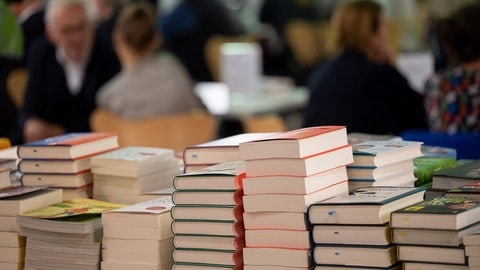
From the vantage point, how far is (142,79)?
290 inches

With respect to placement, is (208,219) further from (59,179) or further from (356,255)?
(59,179)

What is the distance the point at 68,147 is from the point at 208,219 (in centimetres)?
82

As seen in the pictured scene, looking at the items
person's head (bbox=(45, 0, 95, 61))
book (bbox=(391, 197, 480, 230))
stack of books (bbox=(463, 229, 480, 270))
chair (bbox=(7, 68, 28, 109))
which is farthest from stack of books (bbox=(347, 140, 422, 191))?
chair (bbox=(7, 68, 28, 109))

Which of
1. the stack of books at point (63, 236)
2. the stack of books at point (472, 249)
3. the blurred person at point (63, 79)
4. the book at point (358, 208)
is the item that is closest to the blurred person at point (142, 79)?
the blurred person at point (63, 79)

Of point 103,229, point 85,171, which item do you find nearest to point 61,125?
point 85,171

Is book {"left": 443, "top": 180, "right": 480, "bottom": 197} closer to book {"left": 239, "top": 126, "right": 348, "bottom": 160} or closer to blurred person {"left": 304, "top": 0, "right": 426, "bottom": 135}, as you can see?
book {"left": 239, "top": 126, "right": 348, "bottom": 160}

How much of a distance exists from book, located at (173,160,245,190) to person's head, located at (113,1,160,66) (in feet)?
12.1

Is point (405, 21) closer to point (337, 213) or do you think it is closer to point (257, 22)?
point (257, 22)

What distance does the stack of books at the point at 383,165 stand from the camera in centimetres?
366

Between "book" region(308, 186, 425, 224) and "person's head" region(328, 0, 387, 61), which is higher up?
"person's head" region(328, 0, 387, 61)

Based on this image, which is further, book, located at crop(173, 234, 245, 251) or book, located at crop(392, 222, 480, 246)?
book, located at crop(173, 234, 245, 251)

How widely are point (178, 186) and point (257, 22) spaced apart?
33.9 feet

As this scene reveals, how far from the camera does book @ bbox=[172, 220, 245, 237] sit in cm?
353

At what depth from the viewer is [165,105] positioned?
24.5 ft
